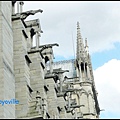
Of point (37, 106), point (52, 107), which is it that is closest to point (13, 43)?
point (37, 106)

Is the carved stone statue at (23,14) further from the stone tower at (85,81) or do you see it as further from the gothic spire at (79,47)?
the gothic spire at (79,47)

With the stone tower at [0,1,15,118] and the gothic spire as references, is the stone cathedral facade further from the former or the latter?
the gothic spire

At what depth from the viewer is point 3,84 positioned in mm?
17859

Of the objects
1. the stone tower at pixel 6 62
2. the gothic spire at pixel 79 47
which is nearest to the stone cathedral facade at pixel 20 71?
the stone tower at pixel 6 62

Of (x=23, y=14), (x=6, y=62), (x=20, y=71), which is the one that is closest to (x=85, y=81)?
(x=23, y=14)

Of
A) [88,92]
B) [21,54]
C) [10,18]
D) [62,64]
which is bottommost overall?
[21,54]

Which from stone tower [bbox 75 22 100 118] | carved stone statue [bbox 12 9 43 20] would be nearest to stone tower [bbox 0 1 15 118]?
carved stone statue [bbox 12 9 43 20]

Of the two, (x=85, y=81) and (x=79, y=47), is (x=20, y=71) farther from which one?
(x=79, y=47)

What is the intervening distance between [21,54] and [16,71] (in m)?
0.85

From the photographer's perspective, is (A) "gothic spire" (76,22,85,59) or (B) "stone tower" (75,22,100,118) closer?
(B) "stone tower" (75,22,100,118)

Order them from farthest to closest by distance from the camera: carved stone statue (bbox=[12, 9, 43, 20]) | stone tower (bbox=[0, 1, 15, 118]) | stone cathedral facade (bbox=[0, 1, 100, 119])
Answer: carved stone statue (bbox=[12, 9, 43, 20]), stone cathedral facade (bbox=[0, 1, 100, 119]), stone tower (bbox=[0, 1, 15, 118])

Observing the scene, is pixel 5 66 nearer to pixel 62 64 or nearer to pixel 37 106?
pixel 37 106

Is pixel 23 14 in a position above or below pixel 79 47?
below

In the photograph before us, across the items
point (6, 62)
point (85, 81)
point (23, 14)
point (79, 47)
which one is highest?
point (79, 47)
